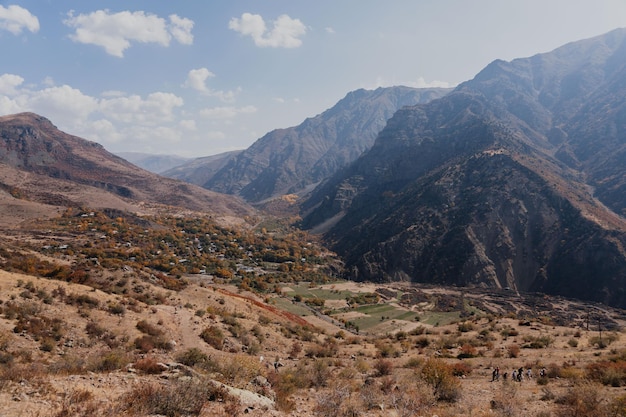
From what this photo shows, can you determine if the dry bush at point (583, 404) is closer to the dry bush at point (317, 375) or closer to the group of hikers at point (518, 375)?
the group of hikers at point (518, 375)

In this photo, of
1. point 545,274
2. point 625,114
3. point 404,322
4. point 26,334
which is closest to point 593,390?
point 26,334

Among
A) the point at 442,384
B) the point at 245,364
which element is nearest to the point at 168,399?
the point at 245,364

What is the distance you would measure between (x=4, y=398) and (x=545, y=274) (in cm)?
9233

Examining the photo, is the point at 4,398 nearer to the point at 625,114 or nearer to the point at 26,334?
the point at 26,334

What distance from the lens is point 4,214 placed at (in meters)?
76.2

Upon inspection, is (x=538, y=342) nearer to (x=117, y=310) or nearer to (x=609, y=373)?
(x=609, y=373)

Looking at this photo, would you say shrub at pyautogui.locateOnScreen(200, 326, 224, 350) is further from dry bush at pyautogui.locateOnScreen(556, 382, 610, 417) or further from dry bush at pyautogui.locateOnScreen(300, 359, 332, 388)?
dry bush at pyautogui.locateOnScreen(556, 382, 610, 417)

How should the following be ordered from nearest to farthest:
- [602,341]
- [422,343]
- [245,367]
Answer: [245,367], [602,341], [422,343]

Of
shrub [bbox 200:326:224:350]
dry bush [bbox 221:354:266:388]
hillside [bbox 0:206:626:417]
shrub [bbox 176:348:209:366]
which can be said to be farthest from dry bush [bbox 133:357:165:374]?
shrub [bbox 200:326:224:350]

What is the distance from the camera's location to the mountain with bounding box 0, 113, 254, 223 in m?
122

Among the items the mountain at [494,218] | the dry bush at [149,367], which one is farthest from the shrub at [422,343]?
the mountain at [494,218]

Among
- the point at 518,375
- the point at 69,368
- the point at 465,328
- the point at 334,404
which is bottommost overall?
the point at 465,328

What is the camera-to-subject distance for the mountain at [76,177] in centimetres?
12188

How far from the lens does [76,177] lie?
161 metres
